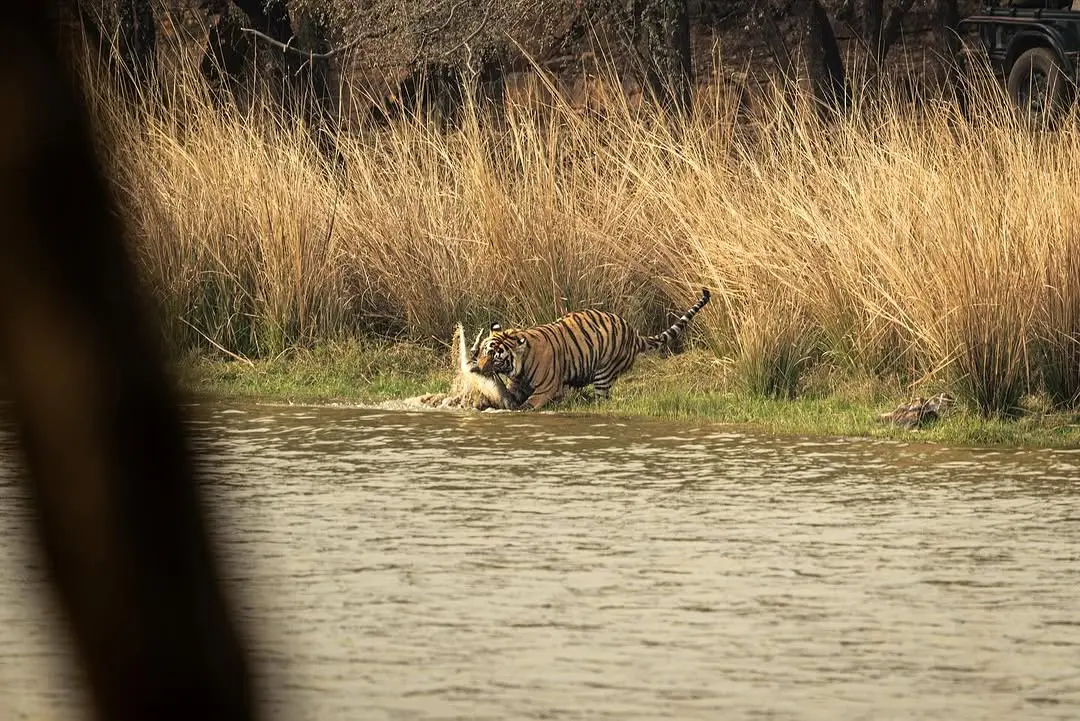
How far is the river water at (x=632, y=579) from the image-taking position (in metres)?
5.66

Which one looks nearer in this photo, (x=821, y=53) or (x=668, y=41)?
(x=668, y=41)

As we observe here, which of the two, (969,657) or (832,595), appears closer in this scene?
(969,657)

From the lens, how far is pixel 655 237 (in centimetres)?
1305

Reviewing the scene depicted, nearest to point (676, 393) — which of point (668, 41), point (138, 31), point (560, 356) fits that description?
point (560, 356)

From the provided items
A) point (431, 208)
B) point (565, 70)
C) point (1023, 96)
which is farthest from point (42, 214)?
point (565, 70)

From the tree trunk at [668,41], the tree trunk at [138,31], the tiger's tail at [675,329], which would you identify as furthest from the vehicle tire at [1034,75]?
the tree trunk at [138,31]

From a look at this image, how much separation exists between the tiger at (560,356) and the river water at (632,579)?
3.13 ft

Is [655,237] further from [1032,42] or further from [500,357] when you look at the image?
[1032,42]

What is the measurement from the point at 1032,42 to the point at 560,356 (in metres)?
10.4

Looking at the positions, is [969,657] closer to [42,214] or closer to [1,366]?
[1,366]

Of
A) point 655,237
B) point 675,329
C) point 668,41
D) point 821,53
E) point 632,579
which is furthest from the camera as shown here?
point 821,53

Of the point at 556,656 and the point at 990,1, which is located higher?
the point at 990,1

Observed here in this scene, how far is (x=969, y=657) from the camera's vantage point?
5980 millimetres

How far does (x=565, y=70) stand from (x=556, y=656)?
65.5 feet
